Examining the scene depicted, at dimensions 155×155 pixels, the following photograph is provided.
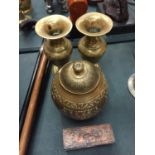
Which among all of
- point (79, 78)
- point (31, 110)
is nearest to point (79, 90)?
point (79, 78)

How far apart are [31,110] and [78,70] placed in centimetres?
20

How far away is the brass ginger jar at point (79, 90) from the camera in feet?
2.08

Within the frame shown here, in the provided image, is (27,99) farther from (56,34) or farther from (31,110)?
(56,34)

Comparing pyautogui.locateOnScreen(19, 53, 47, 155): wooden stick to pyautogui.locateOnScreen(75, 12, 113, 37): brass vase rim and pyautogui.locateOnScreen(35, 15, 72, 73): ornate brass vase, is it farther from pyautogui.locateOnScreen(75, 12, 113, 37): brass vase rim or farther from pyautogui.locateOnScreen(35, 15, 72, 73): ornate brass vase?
pyautogui.locateOnScreen(75, 12, 113, 37): brass vase rim

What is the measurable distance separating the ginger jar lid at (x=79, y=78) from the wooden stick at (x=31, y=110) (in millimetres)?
138

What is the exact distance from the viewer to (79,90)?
0.64m

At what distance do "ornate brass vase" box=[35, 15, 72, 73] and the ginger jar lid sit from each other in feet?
0.38

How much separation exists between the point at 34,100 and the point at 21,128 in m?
0.09

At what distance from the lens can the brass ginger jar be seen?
0.63 meters

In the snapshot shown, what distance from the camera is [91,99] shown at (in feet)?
2.14

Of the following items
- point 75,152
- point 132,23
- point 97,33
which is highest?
point 97,33
